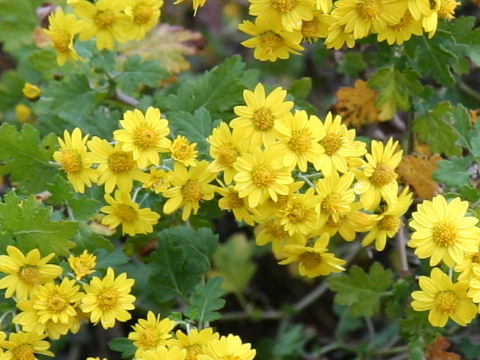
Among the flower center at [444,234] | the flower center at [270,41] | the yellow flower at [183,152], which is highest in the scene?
the flower center at [270,41]

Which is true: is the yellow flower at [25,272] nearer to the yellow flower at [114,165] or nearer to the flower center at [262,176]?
the yellow flower at [114,165]

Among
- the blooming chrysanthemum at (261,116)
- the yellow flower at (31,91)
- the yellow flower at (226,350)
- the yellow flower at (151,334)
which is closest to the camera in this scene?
the yellow flower at (226,350)

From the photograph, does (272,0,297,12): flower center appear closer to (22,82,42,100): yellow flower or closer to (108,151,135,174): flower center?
(108,151,135,174): flower center

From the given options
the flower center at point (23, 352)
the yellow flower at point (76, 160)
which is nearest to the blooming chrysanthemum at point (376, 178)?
the yellow flower at point (76, 160)

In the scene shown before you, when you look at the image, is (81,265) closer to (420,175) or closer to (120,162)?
(120,162)

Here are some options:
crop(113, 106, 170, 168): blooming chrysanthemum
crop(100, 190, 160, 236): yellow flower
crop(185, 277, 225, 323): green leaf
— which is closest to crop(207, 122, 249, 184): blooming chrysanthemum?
crop(113, 106, 170, 168): blooming chrysanthemum

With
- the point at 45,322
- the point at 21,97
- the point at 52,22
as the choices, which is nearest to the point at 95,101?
the point at 52,22

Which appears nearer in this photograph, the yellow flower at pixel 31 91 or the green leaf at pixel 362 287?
the green leaf at pixel 362 287
